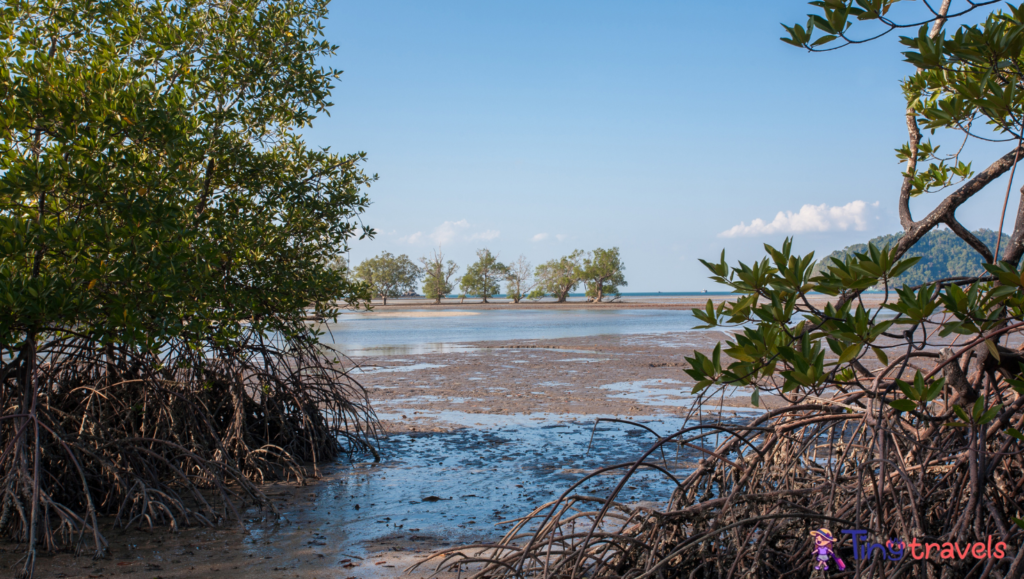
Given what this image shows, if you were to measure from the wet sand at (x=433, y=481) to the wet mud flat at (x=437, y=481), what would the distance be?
0.02 m

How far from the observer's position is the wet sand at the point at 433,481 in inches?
175

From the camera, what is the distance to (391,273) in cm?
10475

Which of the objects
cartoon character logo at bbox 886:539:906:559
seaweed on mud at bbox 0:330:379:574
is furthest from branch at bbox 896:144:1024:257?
seaweed on mud at bbox 0:330:379:574

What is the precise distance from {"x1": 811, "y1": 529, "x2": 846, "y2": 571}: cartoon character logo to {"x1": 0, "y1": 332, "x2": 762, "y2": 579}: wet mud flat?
725mm

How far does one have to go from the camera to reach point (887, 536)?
272 centimetres

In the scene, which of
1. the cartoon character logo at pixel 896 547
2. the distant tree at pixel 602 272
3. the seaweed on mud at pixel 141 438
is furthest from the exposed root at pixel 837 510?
the distant tree at pixel 602 272

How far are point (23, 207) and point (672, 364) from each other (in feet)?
47.4

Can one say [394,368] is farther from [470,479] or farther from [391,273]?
[391,273]

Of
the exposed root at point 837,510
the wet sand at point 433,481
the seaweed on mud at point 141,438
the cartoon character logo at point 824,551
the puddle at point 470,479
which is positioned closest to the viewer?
the exposed root at point 837,510

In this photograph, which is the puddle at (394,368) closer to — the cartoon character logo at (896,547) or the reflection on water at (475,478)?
the reflection on water at (475,478)

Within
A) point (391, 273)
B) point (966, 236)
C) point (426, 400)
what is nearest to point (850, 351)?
point (966, 236)

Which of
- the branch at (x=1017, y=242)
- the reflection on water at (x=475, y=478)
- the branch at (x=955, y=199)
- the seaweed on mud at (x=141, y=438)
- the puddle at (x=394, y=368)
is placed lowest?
the reflection on water at (x=475, y=478)

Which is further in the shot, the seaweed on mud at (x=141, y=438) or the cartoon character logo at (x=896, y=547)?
the seaweed on mud at (x=141, y=438)

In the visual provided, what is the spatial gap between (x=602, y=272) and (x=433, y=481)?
256ft
